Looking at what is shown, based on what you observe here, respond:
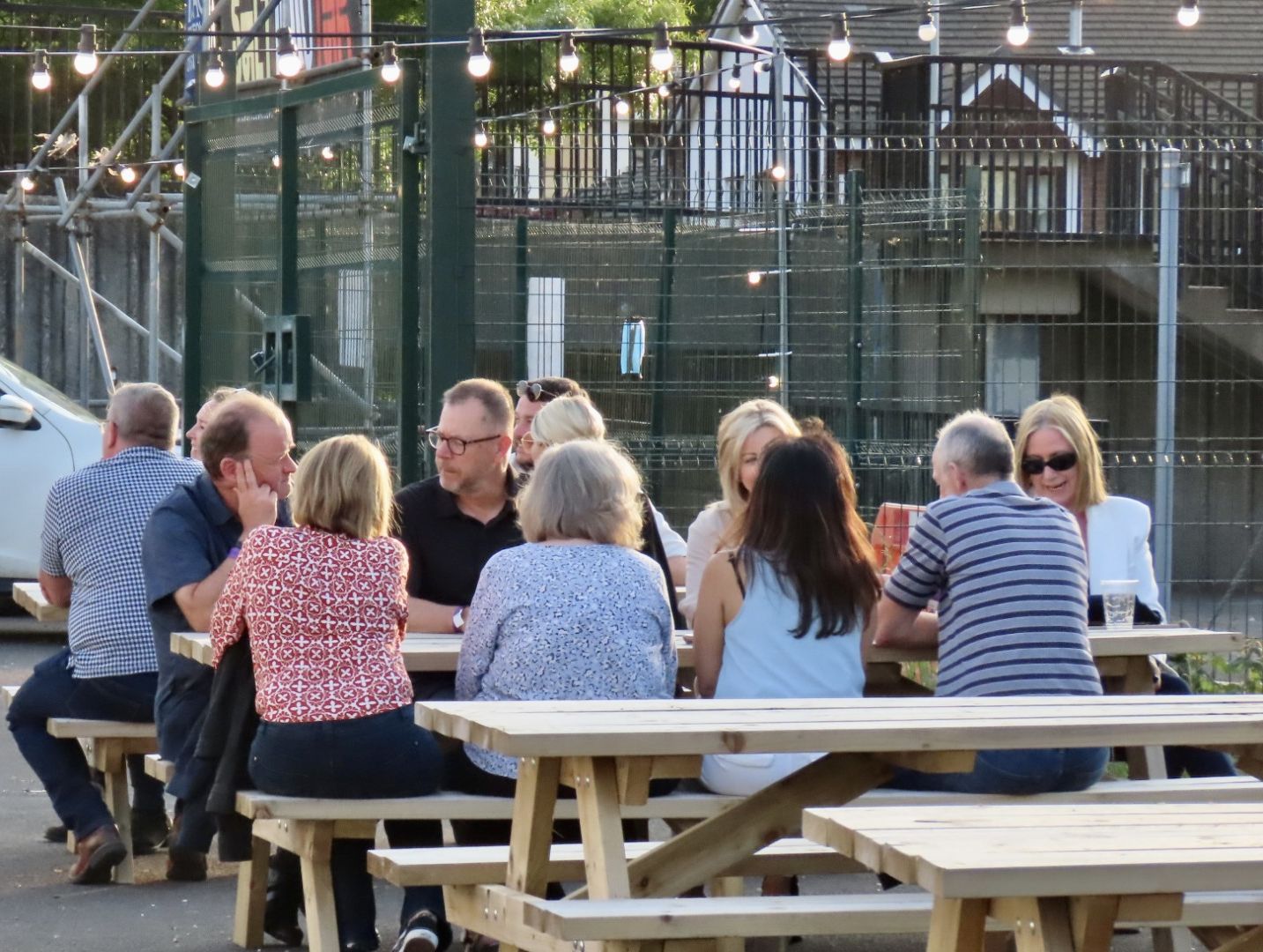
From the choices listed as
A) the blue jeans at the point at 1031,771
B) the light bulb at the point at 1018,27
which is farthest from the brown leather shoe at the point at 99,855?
the light bulb at the point at 1018,27

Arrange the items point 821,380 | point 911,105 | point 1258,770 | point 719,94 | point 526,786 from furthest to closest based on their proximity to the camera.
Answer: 1. point 911,105
2. point 719,94
3. point 821,380
4. point 1258,770
5. point 526,786

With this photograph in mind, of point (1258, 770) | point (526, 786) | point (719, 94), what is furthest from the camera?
point (719, 94)

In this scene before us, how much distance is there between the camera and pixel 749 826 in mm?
4715

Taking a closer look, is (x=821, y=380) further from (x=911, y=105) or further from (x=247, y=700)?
(x=911, y=105)

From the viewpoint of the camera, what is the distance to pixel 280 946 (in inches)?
222

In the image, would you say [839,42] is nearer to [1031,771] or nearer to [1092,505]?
[1092,505]

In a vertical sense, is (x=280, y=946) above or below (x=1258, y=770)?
below

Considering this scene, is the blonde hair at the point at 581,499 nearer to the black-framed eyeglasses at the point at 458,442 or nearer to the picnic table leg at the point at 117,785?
the black-framed eyeglasses at the point at 458,442

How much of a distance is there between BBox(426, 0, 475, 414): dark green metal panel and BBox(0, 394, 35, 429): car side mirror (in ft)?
14.6

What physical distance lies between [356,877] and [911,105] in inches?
629

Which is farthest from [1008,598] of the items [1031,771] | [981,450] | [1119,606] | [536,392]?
[536,392]

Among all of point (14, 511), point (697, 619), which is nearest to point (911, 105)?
point (14, 511)

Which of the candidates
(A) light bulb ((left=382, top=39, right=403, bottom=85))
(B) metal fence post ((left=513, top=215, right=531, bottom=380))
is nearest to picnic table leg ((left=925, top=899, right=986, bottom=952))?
(B) metal fence post ((left=513, top=215, right=531, bottom=380))

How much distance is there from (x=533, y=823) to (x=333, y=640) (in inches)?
34.3
